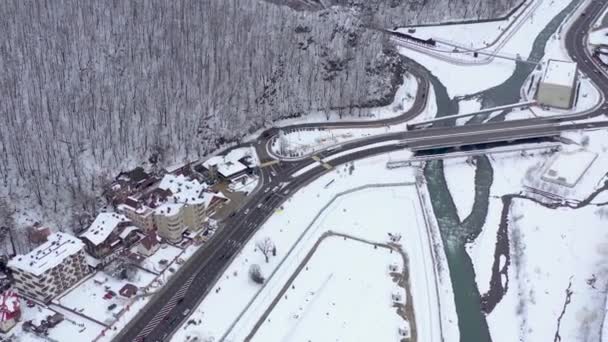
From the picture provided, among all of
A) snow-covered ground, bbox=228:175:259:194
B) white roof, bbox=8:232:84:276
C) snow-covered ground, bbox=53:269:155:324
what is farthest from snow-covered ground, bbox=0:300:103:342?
snow-covered ground, bbox=228:175:259:194

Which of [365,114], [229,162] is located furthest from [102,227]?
[365,114]

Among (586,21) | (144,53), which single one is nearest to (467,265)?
(144,53)

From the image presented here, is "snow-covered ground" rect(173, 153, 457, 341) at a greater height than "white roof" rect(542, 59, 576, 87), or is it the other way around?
"white roof" rect(542, 59, 576, 87)

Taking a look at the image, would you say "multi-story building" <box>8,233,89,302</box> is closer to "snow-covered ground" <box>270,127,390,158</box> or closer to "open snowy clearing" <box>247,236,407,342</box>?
"open snowy clearing" <box>247,236,407,342</box>

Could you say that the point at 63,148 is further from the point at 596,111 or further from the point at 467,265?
the point at 596,111

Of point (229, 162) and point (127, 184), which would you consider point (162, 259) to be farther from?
point (229, 162)
